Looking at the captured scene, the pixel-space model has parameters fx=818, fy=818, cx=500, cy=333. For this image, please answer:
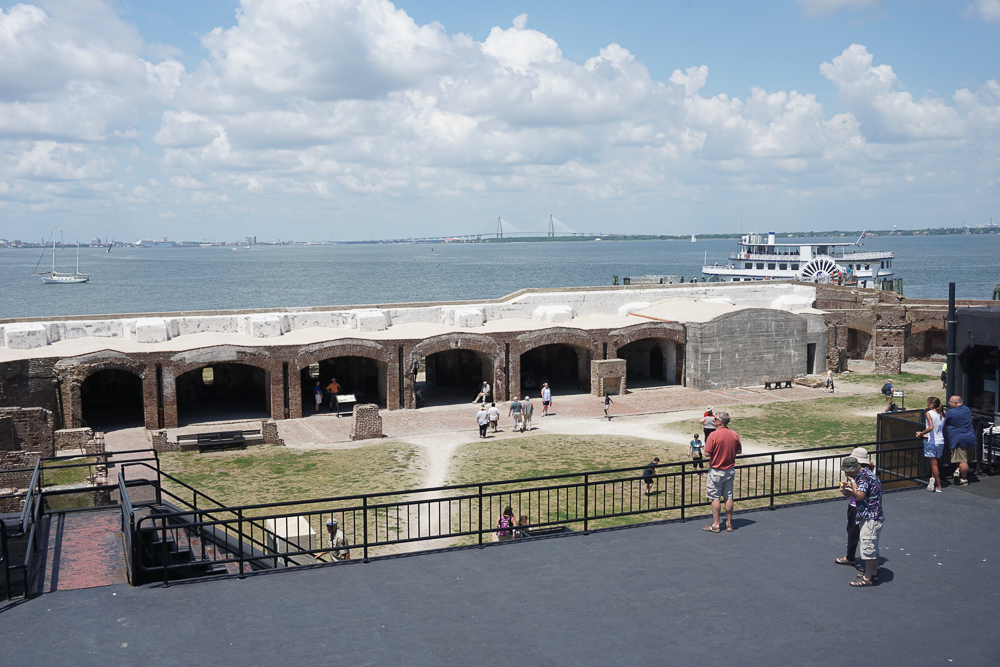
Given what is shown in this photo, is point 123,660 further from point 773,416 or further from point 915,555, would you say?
point 773,416

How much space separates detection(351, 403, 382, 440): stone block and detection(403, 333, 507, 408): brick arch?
467 cm

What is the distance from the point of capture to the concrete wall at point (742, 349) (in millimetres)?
34500

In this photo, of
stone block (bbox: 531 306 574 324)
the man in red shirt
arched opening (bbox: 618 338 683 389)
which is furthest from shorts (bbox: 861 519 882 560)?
stone block (bbox: 531 306 574 324)

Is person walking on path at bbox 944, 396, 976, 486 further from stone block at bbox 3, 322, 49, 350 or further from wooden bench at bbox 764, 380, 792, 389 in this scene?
stone block at bbox 3, 322, 49, 350

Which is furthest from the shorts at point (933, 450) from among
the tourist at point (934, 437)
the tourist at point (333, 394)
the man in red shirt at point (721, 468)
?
the tourist at point (333, 394)

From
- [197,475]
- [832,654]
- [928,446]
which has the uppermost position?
[928,446]

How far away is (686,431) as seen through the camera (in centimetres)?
2680

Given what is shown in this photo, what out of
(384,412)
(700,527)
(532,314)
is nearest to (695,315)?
(532,314)

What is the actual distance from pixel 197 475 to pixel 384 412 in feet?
31.5

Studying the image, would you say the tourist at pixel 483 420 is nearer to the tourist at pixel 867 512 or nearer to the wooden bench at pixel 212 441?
the wooden bench at pixel 212 441

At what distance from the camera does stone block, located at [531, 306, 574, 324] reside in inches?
1391

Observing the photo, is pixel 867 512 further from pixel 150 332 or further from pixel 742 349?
pixel 742 349

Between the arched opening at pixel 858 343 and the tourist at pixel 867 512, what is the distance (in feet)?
121

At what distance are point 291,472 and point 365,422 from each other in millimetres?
4309
